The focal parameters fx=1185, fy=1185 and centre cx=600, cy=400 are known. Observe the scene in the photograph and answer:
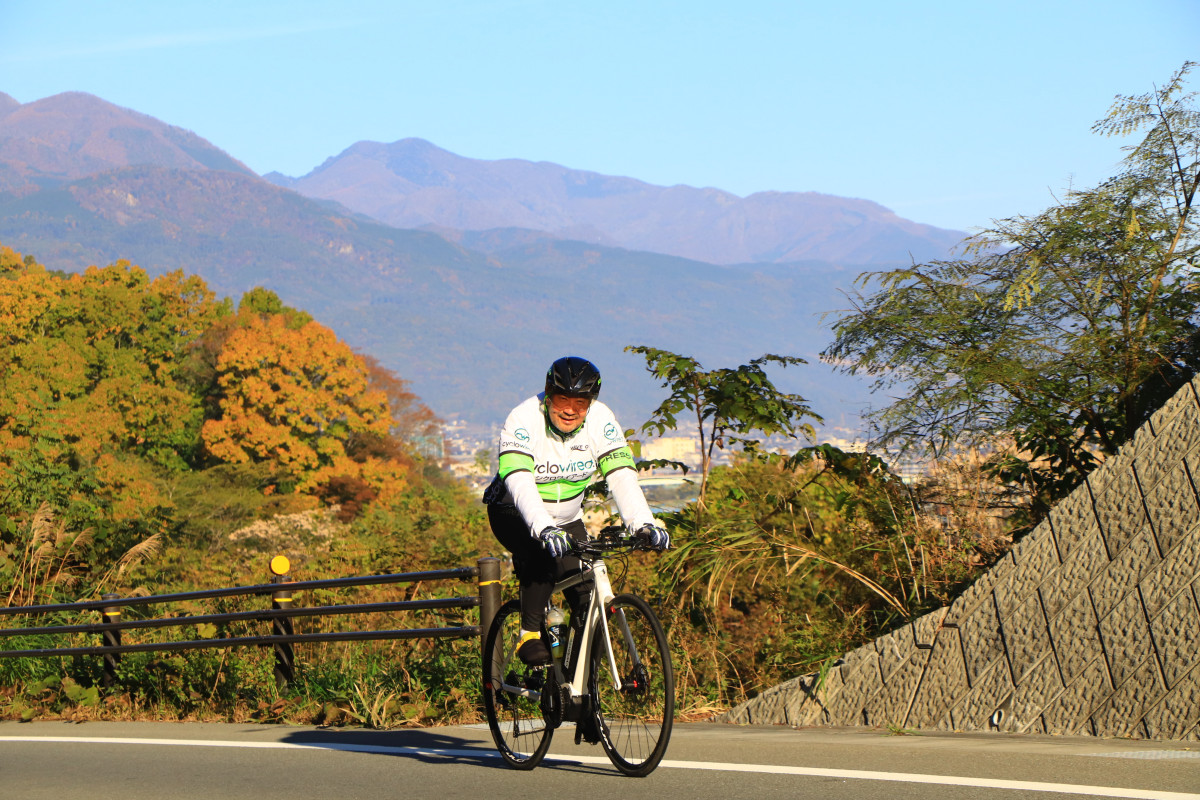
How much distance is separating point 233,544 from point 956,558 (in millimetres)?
38567

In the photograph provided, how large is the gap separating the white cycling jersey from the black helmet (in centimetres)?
16

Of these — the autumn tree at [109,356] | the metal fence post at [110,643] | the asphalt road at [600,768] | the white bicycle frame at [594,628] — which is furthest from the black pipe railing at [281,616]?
the autumn tree at [109,356]

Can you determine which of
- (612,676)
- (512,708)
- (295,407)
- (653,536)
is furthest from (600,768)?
(295,407)

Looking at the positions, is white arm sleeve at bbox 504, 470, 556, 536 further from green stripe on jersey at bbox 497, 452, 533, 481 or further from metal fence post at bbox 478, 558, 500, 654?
metal fence post at bbox 478, 558, 500, 654

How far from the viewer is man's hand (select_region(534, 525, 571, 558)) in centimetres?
541

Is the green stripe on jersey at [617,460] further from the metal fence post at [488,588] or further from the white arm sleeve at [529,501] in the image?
the metal fence post at [488,588]

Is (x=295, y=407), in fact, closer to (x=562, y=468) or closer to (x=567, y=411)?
(x=562, y=468)

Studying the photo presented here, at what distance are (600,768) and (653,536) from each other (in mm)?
1443

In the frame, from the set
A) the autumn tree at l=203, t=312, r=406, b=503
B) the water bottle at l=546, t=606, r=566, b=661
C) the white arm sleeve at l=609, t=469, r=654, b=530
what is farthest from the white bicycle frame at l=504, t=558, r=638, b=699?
the autumn tree at l=203, t=312, r=406, b=503

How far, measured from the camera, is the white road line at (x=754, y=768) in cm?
484

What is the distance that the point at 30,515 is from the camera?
1527cm

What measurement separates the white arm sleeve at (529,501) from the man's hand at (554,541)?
4 centimetres

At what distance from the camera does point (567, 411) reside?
5.86m

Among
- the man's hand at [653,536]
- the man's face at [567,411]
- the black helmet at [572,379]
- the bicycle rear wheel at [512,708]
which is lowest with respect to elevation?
the bicycle rear wheel at [512,708]
